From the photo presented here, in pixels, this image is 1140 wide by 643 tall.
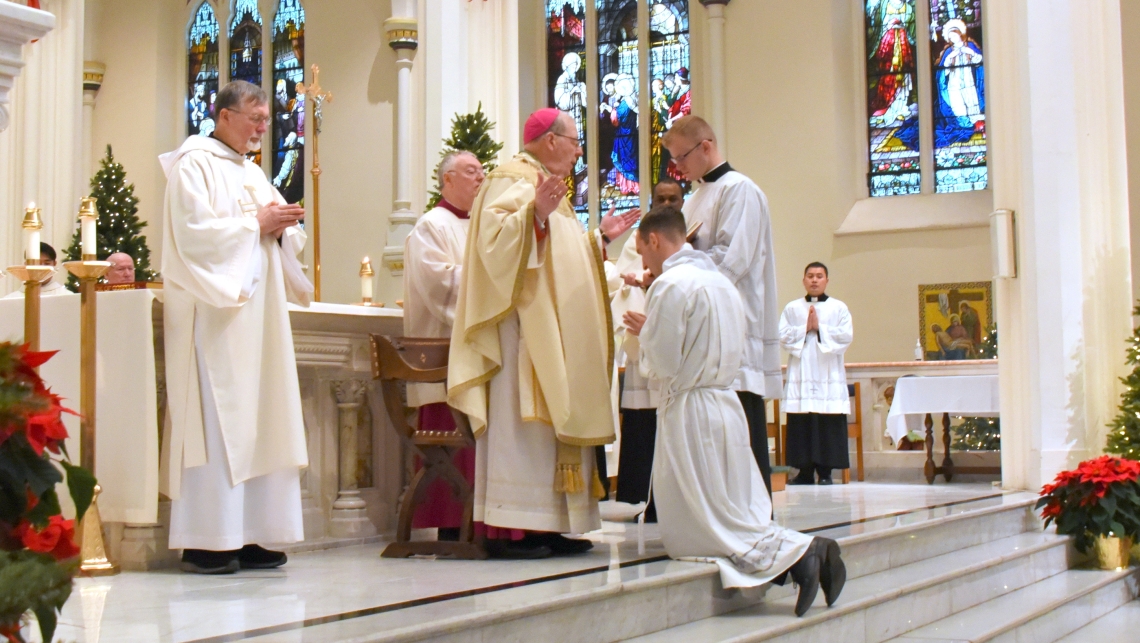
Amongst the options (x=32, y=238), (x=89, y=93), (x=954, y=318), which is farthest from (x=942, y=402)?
(x=89, y=93)

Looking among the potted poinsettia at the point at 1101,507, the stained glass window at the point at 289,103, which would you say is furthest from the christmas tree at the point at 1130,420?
the stained glass window at the point at 289,103

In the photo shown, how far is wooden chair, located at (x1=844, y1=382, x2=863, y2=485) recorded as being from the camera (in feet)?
34.2

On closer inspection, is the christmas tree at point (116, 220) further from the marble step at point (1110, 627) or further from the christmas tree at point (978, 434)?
the marble step at point (1110, 627)

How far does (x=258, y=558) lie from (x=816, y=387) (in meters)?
6.23

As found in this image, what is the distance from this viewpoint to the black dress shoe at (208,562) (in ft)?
14.8

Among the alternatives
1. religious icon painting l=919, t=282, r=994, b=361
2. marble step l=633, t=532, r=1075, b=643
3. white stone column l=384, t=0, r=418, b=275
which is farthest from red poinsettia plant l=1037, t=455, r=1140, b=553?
white stone column l=384, t=0, r=418, b=275

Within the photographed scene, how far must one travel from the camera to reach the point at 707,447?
14.6 feet

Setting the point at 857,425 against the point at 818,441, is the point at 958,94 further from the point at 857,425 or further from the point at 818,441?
the point at 818,441

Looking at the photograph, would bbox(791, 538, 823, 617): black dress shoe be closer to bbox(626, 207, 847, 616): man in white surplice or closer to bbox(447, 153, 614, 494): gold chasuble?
bbox(626, 207, 847, 616): man in white surplice

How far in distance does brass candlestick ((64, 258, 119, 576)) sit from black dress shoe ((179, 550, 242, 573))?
10.2 inches

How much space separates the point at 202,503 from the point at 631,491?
2228mm

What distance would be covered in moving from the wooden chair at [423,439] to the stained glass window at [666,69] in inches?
404

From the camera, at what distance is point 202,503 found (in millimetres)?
4500

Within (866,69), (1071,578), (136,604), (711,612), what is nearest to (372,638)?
(136,604)
